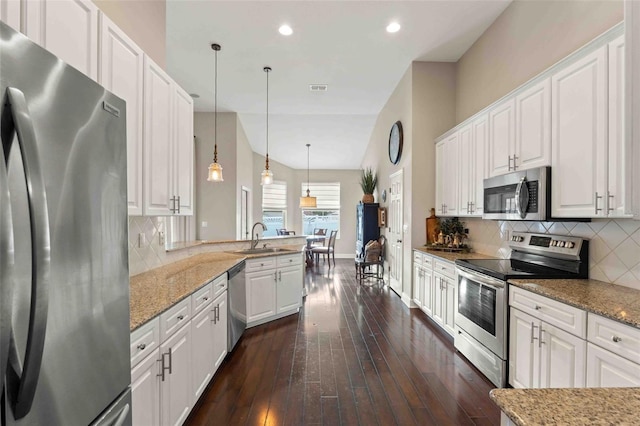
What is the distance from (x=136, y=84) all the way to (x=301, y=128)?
228 inches

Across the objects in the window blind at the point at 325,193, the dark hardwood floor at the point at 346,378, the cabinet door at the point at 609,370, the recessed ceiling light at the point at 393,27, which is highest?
the recessed ceiling light at the point at 393,27

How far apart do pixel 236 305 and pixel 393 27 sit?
3.65 metres

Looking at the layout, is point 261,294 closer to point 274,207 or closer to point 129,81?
point 129,81

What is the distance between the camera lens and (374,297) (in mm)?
5043

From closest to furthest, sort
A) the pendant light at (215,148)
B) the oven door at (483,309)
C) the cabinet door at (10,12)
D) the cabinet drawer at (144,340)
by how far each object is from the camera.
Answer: the cabinet door at (10,12), the cabinet drawer at (144,340), the oven door at (483,309), the pendant light at (215,148)

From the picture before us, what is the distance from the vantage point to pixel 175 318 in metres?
1.75

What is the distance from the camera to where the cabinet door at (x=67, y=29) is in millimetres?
1229

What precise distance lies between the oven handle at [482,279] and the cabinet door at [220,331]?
7.64ft

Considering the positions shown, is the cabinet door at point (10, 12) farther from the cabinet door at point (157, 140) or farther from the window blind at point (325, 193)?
the window blind at point (325, 193)

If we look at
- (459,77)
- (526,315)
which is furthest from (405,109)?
(526,315)

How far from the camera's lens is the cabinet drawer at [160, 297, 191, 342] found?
1.61 meters

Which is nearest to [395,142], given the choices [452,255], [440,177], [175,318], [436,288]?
[440,177]

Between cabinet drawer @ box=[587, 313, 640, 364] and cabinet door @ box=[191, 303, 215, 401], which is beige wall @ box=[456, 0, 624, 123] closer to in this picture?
cabinet drawer @ box=[587, 313, 640, 364]

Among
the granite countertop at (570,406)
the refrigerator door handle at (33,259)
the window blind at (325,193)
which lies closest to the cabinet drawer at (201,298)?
the refrigerator door handle at (33,259)
